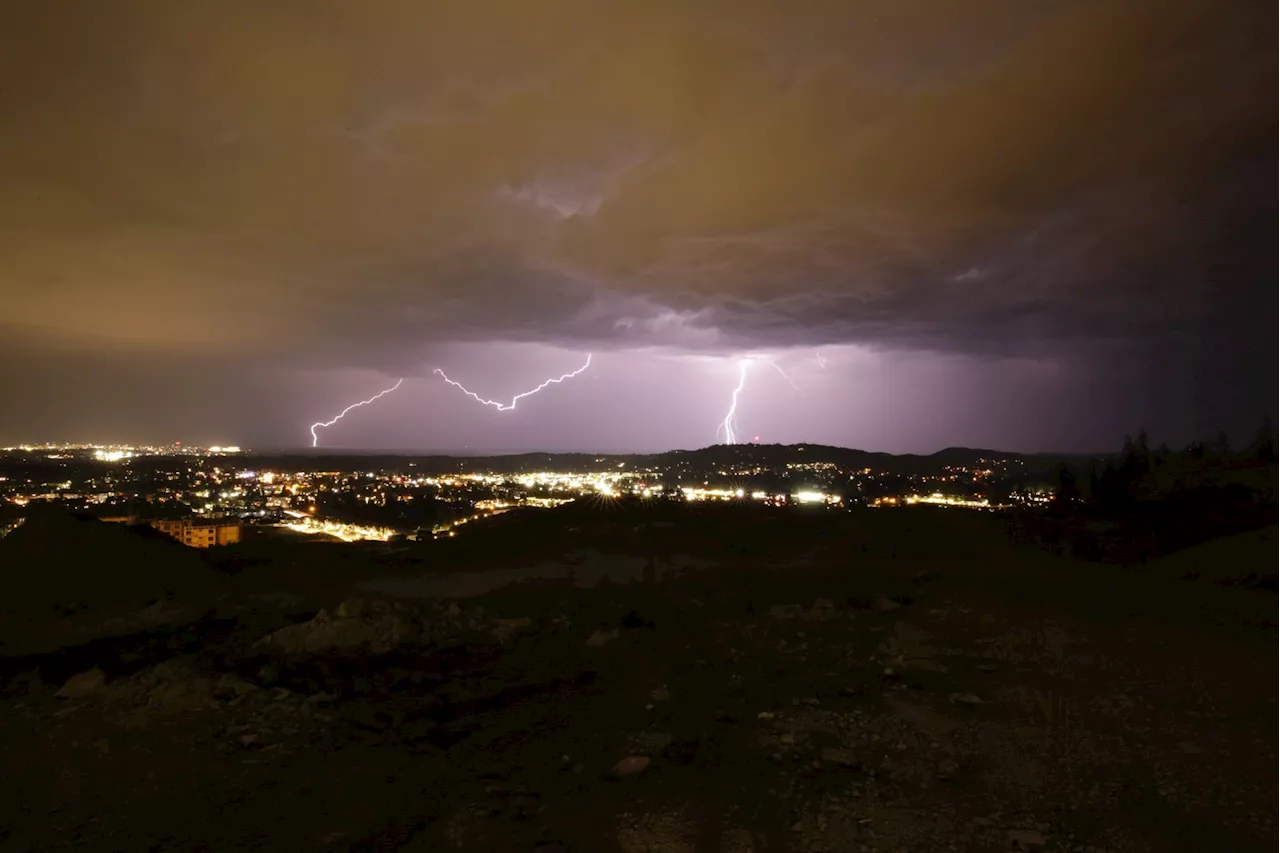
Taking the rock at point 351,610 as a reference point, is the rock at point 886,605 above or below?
below

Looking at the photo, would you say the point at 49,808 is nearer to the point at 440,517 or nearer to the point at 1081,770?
the point at 1081,770

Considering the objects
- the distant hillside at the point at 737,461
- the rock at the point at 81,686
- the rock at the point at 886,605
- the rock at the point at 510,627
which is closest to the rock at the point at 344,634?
the rock at the point at 510,627

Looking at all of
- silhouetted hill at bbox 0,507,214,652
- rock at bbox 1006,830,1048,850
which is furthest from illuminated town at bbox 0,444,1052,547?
rock at bbox 1006,830,1048,850

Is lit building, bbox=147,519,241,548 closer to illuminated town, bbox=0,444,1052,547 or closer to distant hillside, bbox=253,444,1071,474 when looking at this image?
illuminated town, bbox=0,444,1052,547

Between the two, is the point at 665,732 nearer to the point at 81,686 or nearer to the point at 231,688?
the point at 231,688

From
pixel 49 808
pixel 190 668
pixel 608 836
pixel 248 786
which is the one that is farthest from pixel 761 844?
pixel 190 668

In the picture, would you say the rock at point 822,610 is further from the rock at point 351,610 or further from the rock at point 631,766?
the rock at point 351,610
